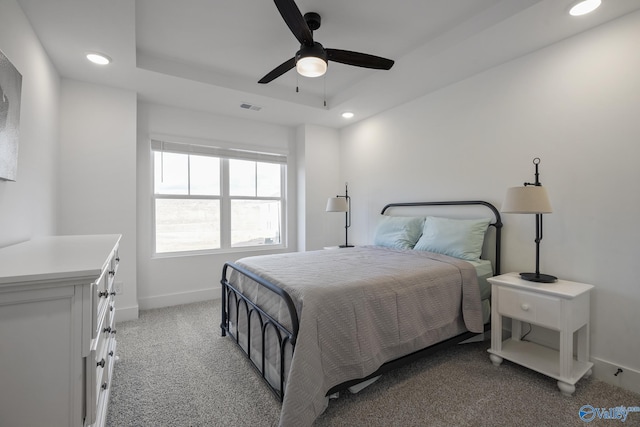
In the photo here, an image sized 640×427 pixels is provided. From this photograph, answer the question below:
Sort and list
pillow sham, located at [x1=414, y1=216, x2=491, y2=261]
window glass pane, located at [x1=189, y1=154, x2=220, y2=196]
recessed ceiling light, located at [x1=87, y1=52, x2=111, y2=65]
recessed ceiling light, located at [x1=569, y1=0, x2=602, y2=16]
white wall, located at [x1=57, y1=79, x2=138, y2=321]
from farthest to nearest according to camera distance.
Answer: window glass pane, located at [x1=189, y1=154, x2=220, y2=196] → white wall, located at [x1=57, y1=79, x2=138, y2=321] → pillow sham, located at [x1=414, y1=216, x2=491, y2=261] → recessed ceiling light, located at [x1=87, y1=52, x2=111, y2=65] → recessed ceiling light, located at [x1=569, y1=0, x2=602, y2=16]

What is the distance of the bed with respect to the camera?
62.2 inches

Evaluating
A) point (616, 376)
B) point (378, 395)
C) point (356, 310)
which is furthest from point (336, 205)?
point (616, 376)

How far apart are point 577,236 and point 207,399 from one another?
2.91m

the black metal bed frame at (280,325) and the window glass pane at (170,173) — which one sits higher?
the window glass pane at (170,173)

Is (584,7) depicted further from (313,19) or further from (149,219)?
(149,219)

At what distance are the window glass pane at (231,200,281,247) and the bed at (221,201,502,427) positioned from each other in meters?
1.58

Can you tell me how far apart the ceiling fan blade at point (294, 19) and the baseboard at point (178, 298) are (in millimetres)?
3275

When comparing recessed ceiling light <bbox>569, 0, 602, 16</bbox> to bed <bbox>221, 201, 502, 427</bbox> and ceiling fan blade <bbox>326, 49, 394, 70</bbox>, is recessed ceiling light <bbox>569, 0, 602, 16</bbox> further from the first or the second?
bed <bbox>221, 201, 502, 427</bbox>

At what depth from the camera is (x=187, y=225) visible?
3922mm

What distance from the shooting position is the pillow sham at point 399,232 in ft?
10.6

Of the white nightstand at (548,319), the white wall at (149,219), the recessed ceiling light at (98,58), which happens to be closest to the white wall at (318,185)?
the white wall at (149,219)

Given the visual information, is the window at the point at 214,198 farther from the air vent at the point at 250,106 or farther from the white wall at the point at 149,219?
the air vent at the point at 250,106

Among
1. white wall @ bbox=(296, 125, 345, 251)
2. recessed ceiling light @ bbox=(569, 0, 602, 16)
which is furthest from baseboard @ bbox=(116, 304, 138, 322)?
recessed ceiling light @ bbox=(569, 0, 602, 16)

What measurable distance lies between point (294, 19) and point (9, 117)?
1.70 m
